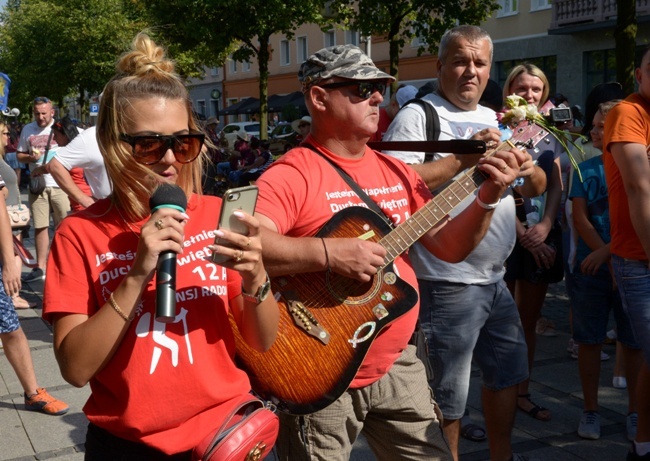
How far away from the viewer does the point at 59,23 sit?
1435 inches

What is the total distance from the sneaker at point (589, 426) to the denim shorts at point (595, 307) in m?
0.42

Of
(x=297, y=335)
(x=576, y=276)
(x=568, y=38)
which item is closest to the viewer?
(x=297, y=335)

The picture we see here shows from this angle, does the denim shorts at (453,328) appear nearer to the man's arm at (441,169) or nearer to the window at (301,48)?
the man's arm at (441,169)

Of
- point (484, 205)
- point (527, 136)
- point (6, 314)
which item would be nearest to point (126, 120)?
point (484, 205)

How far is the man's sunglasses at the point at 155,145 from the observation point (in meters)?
2.08

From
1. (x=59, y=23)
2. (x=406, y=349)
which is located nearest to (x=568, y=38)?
(x=59, y=23)

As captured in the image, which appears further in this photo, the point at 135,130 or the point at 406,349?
the point at 406,349

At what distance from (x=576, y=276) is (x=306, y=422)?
2.66 m

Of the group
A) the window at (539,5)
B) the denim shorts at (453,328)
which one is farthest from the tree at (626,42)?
the window at (539,5)

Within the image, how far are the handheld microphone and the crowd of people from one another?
0.04 metres

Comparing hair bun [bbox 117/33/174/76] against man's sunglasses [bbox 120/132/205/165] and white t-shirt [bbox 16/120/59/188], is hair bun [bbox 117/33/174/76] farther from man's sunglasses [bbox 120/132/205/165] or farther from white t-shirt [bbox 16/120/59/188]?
white t-shirt [bbox 16/120/59/188]

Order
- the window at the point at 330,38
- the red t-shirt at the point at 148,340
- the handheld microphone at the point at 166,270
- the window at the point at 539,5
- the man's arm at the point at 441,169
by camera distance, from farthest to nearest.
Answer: the window at the point at 330,38
the window at the point at 539,5
the man's arm at the point at 441,169
the red t-shirt at the point at 148,340
the handheld microphone at the point at 166,270

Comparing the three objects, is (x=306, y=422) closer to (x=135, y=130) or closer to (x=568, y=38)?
(x=135, y=130)

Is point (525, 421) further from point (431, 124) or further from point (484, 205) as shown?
point (484, 205)
